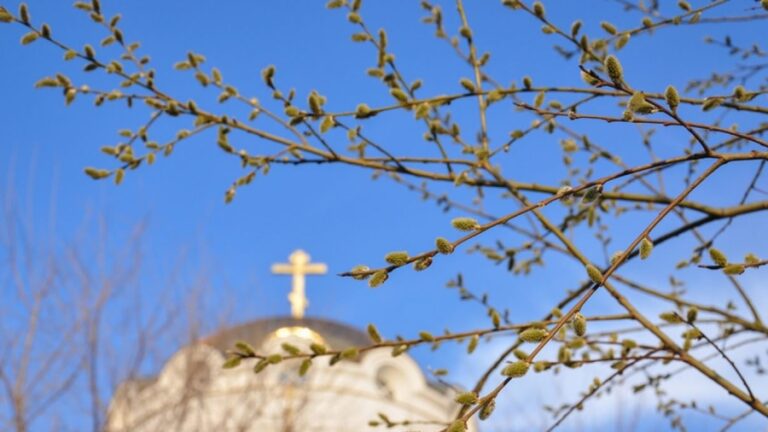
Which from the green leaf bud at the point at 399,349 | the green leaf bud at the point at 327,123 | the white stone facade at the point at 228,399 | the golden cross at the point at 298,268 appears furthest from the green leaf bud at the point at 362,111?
the golden cross at the point at 298,268

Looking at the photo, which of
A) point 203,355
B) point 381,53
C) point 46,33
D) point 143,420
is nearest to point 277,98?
point 381,53

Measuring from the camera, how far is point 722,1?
7.72 feet

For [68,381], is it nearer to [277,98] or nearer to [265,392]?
[265,392]

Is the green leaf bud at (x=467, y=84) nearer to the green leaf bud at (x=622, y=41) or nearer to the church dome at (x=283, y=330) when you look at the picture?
the green leaf bud at (x=622, y=41)

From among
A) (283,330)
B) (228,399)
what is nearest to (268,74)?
(283,330)

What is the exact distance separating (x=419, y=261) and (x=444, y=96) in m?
0.95

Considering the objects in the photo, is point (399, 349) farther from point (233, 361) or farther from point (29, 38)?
point (29, 38)

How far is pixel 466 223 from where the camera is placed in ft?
4.62

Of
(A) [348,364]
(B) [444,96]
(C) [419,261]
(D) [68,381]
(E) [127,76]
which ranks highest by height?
(A) [348,364]

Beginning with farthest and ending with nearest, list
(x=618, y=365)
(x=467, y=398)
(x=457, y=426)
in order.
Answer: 1. (x=618, y=365)
2. (x=467, y=398)
3. (x=457, y=426)

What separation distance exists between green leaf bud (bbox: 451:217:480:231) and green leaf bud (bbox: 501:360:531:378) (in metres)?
0.23

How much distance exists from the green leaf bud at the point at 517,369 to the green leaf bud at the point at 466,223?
0.75 ft

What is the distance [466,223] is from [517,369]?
0.25 metres

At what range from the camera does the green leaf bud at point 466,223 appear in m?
1.40
